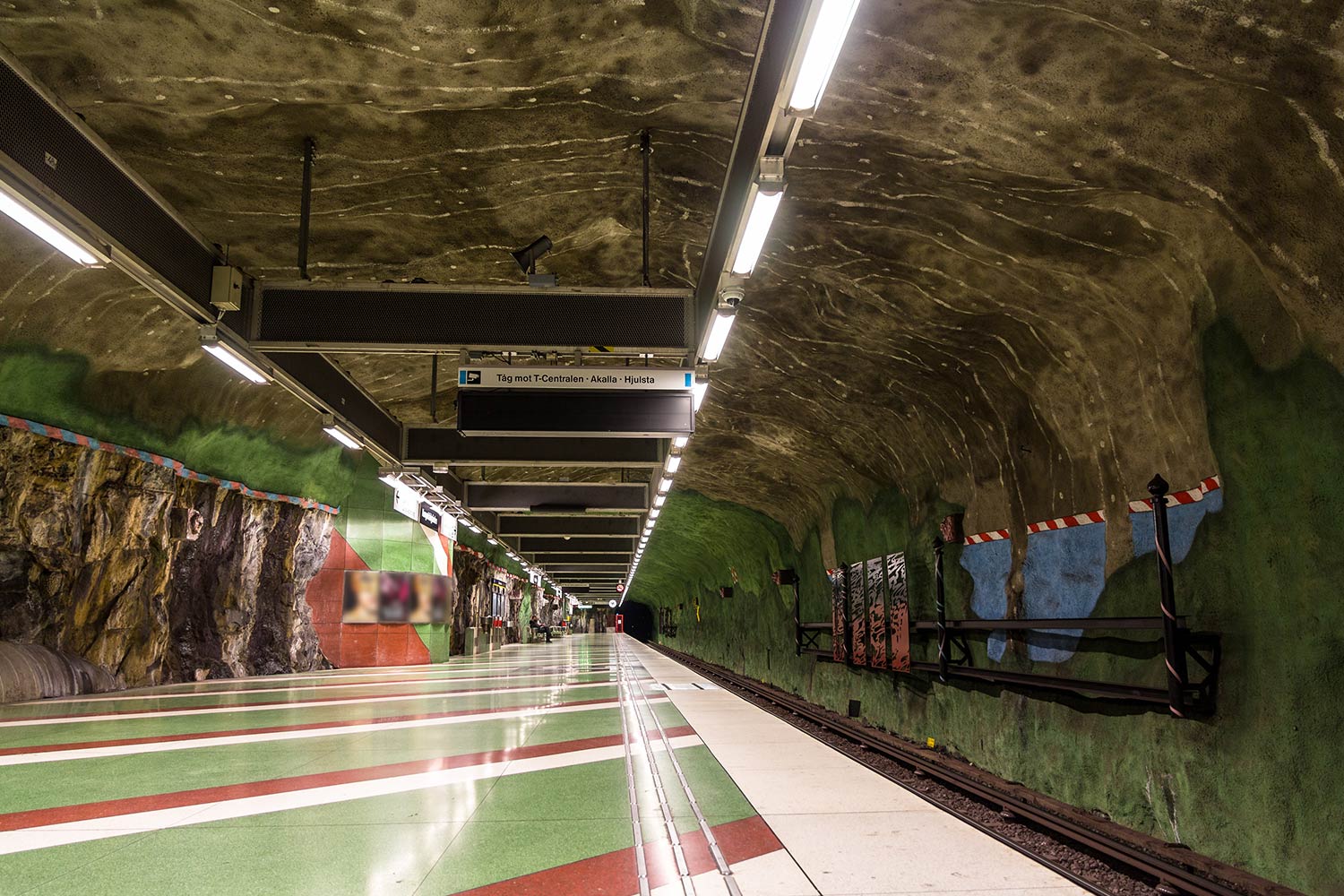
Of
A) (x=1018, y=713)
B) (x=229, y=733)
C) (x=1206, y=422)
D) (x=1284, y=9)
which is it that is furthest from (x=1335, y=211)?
(x=229, y=733)

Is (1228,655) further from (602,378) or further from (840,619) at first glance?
(840,619)

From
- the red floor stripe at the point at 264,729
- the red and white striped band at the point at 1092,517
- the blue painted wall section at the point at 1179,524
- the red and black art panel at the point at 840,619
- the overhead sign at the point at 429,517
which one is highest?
the overhead sign at the point at 429,517

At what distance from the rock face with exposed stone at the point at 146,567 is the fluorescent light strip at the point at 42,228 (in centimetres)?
645

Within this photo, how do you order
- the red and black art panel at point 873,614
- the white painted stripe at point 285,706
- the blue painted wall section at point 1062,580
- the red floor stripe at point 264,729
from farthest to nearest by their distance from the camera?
the red and black art panel at point 873,614
the white painted stripe at point 285,706
the red floor stripe at point 264,729
the blue painted wall section at point 1062,580

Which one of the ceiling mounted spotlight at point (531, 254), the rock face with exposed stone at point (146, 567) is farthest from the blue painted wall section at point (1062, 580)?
the rock face with exposed stone at point (146, 567)

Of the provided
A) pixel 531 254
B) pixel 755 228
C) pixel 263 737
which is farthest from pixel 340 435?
pixel 755 228

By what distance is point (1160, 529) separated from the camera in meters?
5.47

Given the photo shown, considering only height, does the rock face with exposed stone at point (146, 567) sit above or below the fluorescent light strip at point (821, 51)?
below

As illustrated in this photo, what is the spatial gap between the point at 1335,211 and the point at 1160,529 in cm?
221

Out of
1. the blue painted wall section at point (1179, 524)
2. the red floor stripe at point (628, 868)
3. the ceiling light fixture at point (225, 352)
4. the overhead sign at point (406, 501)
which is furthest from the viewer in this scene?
the overhead sign at point (406, 501)

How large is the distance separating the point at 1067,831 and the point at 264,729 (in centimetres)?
722

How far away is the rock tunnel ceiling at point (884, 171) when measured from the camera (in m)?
4.26

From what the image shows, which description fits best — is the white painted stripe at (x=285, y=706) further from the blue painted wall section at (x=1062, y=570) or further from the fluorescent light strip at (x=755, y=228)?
the fluorescent light strip at (x=755, y=228)

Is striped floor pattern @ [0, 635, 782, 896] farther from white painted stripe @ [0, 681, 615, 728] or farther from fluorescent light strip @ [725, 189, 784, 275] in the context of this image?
fluorescent light strip @ [725, 189, 784, 275]
